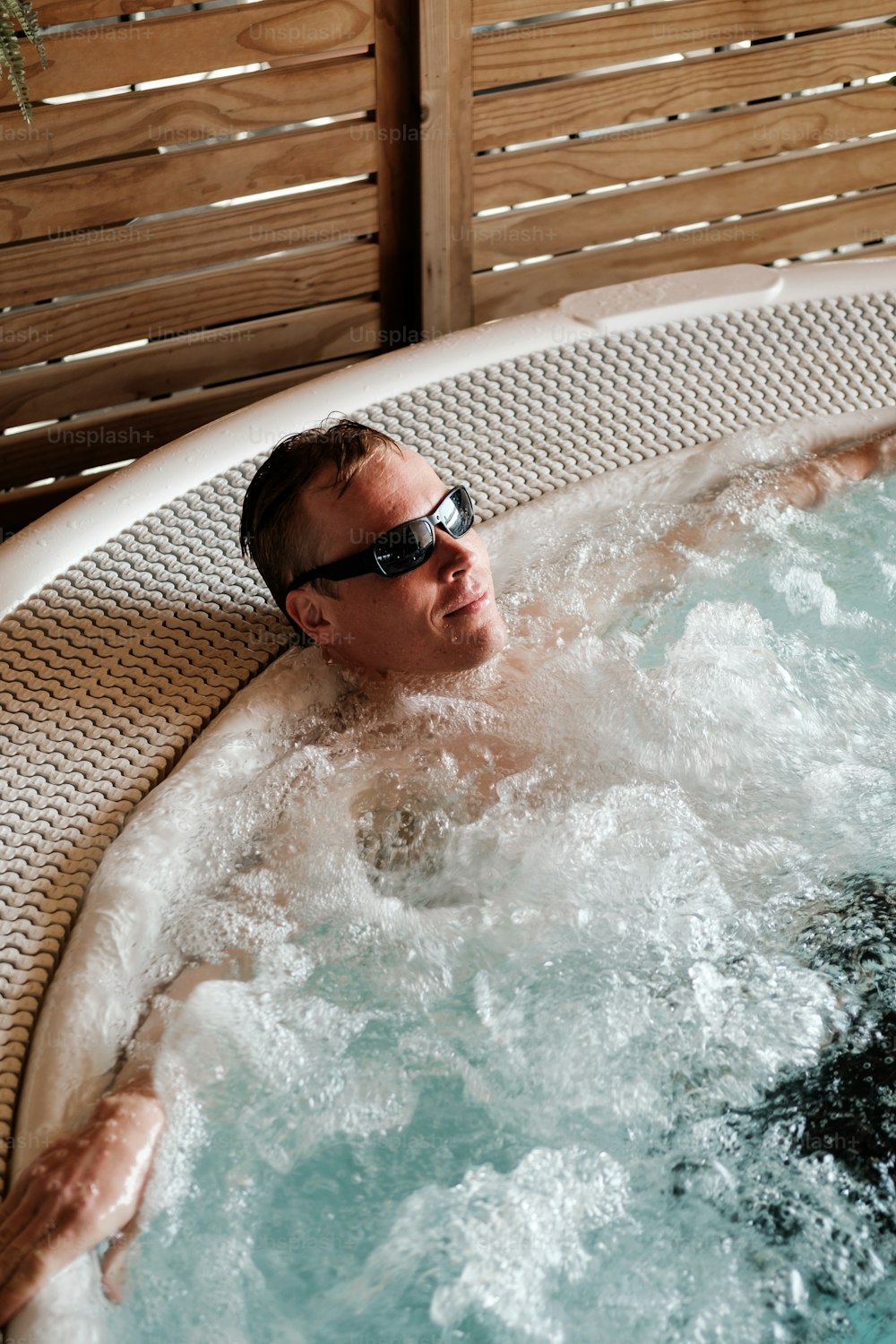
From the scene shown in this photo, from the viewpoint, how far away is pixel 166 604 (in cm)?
183

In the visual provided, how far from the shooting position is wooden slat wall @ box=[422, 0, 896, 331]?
279cm

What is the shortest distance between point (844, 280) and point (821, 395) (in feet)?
0.82

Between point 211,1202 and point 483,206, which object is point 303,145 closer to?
point 483,206

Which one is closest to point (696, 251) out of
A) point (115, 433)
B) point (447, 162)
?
point (447, 162)

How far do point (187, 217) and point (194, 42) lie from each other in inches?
12.4

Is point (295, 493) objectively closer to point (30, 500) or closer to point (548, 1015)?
point (548, 1015)

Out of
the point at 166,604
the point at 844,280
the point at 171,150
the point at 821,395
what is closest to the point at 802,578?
the point at 821,395

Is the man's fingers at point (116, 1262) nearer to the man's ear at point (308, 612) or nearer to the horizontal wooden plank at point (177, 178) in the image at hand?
the man's ear at point (308, 612)

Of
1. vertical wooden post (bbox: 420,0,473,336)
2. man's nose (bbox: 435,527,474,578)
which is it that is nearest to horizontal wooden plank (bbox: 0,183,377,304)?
vertical wooden post (bbox: 420,0,473,336)

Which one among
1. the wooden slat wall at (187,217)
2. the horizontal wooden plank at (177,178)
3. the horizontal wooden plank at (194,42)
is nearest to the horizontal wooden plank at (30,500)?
the wooden slat wall at (187,217)

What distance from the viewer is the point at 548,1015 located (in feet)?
4.95

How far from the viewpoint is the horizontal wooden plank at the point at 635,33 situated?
2762 millimetres

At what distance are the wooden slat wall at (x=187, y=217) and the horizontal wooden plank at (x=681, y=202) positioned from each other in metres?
0.24

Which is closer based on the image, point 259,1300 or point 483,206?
point 259,1300
